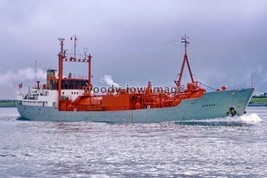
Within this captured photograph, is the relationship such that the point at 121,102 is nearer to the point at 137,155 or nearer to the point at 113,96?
the point at 113,96

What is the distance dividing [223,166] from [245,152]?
675 cm

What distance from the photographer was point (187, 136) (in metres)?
47.7

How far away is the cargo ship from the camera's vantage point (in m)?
66.1

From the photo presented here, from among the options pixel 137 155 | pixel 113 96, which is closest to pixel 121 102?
pixel 113 96

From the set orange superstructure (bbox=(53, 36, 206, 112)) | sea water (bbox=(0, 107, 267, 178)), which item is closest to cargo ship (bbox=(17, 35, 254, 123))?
orange superstructure (bbox=(53, 36, 206, 112))

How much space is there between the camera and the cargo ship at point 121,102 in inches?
2603

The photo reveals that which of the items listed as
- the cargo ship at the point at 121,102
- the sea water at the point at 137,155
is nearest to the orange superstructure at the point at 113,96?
the cargo ship at the point at 121,102

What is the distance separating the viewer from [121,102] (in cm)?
7150

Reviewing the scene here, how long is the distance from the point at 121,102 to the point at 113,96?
2.12 meters

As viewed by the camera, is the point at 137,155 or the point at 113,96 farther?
the point at 113,96

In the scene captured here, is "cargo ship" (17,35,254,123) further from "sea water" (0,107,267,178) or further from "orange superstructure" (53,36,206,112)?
"sea water" (0,107,267,178)

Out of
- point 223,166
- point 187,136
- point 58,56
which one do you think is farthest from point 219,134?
point 58,56

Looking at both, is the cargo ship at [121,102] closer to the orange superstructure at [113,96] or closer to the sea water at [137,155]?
the orange superstructure at [113,96]

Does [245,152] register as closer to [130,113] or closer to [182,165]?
[182,165]
